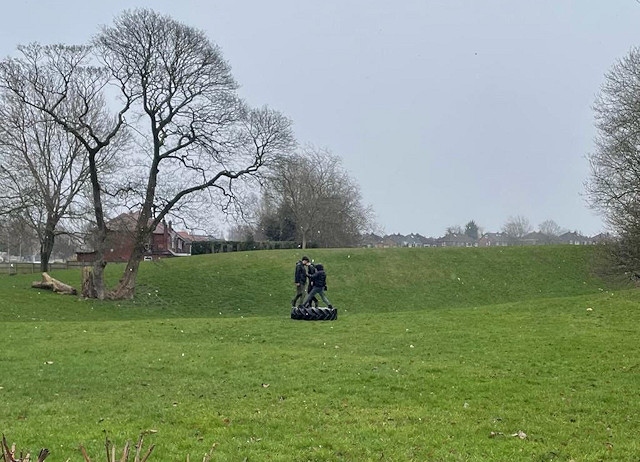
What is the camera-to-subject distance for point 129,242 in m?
41.8

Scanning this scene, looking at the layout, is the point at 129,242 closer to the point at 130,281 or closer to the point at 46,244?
the point at 46,244

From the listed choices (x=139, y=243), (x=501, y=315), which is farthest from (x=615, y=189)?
(x=139, y=243)

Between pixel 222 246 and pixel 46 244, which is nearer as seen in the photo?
pixel 46 244

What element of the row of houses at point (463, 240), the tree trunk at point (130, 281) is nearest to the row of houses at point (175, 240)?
the row of houses at point (463, 240)

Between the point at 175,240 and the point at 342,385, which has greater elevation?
the point at 175,240

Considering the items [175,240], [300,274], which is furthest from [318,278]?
[175,240]

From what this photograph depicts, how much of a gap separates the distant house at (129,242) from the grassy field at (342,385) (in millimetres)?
7053

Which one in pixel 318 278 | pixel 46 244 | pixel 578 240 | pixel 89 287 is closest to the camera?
pixel 318 278

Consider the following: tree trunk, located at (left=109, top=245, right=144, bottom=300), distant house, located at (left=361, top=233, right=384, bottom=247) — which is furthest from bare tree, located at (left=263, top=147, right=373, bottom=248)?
tree trunk, located at (left=109, top=245, right=144, bottom=300)

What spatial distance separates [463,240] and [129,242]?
80.1m

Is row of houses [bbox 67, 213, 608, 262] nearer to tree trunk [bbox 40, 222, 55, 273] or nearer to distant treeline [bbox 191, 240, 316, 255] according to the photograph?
distant treeline [bbox 191, 240, 316, 255]

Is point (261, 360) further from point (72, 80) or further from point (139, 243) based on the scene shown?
point (72, 80)

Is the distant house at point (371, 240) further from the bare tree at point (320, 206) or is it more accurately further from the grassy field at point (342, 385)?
the grassy field at point (342, 385)

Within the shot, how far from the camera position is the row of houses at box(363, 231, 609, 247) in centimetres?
8925
